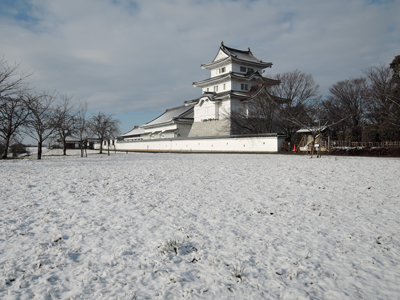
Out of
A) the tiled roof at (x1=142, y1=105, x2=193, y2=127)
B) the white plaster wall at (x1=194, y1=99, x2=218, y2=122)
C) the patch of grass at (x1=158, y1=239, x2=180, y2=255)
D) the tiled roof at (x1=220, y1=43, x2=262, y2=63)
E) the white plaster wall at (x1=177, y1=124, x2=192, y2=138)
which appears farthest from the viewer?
the tiled roof at (x1=142, y1=105, x2=193, y2=127)

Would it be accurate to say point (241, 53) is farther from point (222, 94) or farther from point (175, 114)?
point (175, 114)

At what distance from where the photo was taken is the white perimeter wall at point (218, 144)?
2792cm

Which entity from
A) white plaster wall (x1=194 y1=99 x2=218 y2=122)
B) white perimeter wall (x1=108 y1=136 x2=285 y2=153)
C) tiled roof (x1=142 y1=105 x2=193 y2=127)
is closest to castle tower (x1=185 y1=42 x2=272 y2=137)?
white plaster wall (x1=194 y1=99 x2=218 y2=122)

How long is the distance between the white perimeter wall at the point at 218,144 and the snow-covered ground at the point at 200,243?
20.1 meters

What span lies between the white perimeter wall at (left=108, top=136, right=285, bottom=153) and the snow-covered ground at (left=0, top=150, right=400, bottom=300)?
2006cm

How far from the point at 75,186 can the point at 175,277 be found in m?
6.34

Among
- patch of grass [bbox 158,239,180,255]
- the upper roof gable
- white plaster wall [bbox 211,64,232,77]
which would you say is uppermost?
the upper roof gable

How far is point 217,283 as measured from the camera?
322 cm

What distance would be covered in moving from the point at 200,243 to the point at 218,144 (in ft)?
97.3

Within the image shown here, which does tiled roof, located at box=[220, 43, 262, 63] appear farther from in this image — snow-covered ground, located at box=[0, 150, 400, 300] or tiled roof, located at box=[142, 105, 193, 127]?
snow-covered ground, located at box=[0, 150, 400, 300]

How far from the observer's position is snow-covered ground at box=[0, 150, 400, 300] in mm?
3147

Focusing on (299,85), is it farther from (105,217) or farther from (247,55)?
(105,217)

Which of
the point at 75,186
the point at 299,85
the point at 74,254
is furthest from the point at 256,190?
the point at 299,85

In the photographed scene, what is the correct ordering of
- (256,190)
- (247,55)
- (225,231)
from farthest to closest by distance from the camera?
1. (247,55)
2. (256,190)
3. (225,231)
